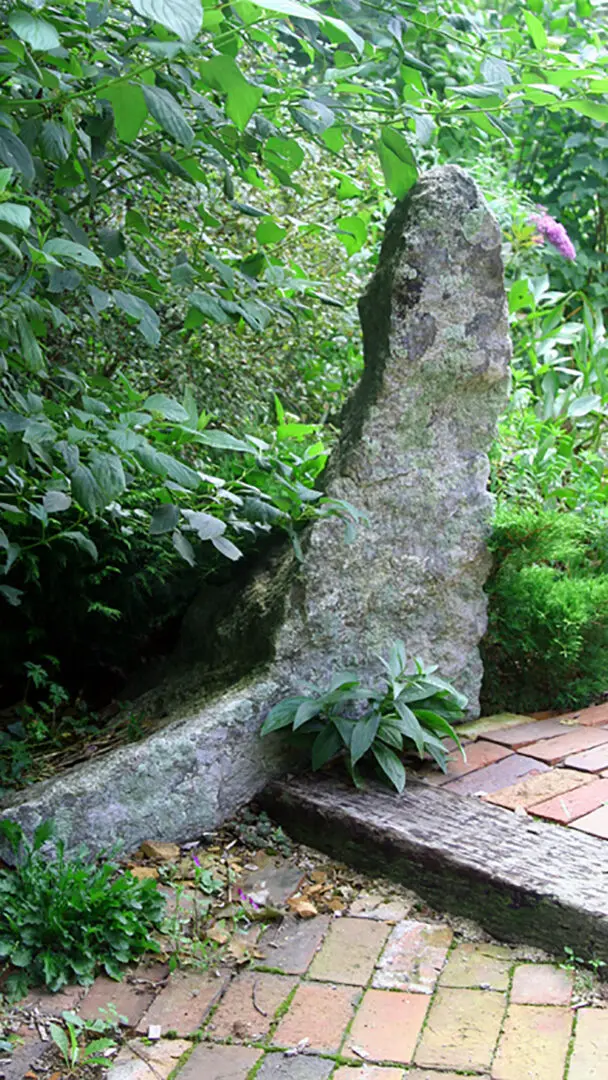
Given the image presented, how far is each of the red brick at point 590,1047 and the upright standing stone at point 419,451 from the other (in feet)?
4.35

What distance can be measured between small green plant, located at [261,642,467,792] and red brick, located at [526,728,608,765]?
316 millimetres

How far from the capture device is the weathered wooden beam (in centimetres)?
244

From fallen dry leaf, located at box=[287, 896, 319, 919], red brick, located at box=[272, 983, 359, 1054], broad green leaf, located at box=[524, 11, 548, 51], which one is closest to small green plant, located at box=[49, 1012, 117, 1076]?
red brick, located at box=[272, 983, 359, 1054]

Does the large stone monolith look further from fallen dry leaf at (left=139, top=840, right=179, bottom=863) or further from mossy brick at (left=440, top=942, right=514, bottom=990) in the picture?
mossy brick at (left=440, top=942, right=514, bottom=990)

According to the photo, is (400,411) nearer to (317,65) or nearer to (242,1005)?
(242,1005)

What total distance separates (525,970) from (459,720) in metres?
1.22

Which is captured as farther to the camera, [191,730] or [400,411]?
[400,411]

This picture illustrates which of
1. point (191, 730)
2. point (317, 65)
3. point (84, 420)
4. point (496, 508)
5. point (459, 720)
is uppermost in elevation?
point (317, 65)

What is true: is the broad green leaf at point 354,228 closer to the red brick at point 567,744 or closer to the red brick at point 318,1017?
the red brick at point 567,744

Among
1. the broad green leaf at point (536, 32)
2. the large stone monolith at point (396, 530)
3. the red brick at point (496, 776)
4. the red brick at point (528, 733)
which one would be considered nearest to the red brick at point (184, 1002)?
the large stone monolith at point (396, 530)

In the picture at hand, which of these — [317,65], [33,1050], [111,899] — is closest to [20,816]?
[111,899]

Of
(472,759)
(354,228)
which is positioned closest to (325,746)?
(472,759)

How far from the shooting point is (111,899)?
250 centimetres

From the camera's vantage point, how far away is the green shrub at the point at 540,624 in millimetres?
3611
